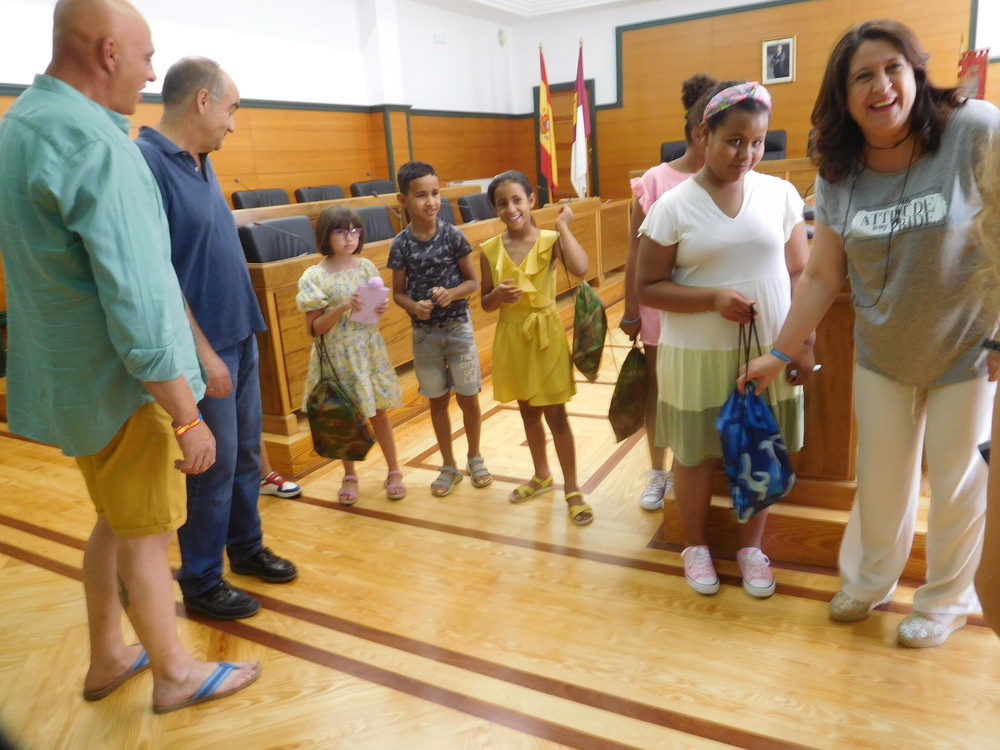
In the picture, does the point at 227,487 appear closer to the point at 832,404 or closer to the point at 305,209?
the point at 832,404

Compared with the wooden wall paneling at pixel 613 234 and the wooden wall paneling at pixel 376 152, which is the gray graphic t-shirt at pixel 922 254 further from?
the wooden wall paneling at pixel 376 152

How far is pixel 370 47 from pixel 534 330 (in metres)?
6.93

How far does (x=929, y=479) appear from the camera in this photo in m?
1.69

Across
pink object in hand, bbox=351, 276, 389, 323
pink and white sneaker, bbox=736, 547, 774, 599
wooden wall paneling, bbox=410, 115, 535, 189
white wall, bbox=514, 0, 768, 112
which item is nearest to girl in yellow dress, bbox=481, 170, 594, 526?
pink object in hand, bbox=351, 276, 389, 323

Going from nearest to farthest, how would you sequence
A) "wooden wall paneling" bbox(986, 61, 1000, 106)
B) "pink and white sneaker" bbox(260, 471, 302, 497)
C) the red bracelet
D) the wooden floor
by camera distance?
the red bracelet
the wooden floor
"pink and white sneaker" bbox(260, 471, 302, 497)
"wooden wall paneling" bbox(986, 61, 1000, 106)

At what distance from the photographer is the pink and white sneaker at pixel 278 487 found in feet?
9.11

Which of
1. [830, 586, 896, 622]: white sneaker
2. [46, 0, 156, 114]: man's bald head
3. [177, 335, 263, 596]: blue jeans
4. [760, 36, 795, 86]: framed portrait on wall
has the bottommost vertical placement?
[830, 586, 896, 622]: white sneaker

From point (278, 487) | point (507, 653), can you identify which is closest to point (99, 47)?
point (507, 653)

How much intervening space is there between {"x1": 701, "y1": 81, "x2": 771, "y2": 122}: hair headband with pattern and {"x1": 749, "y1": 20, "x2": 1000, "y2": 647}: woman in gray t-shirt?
0.13 m

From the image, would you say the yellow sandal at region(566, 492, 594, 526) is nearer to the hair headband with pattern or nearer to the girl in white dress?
the girl in white dress

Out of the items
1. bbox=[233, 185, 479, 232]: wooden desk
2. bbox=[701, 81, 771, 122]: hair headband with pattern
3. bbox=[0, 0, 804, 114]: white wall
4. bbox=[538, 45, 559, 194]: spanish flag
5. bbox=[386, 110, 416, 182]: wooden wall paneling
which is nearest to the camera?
bbox=[701, 81, 771, 122]: hair headband with pattern

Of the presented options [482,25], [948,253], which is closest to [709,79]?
[948,253]

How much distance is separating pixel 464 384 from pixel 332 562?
744mm

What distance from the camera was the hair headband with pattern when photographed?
1673 mm
